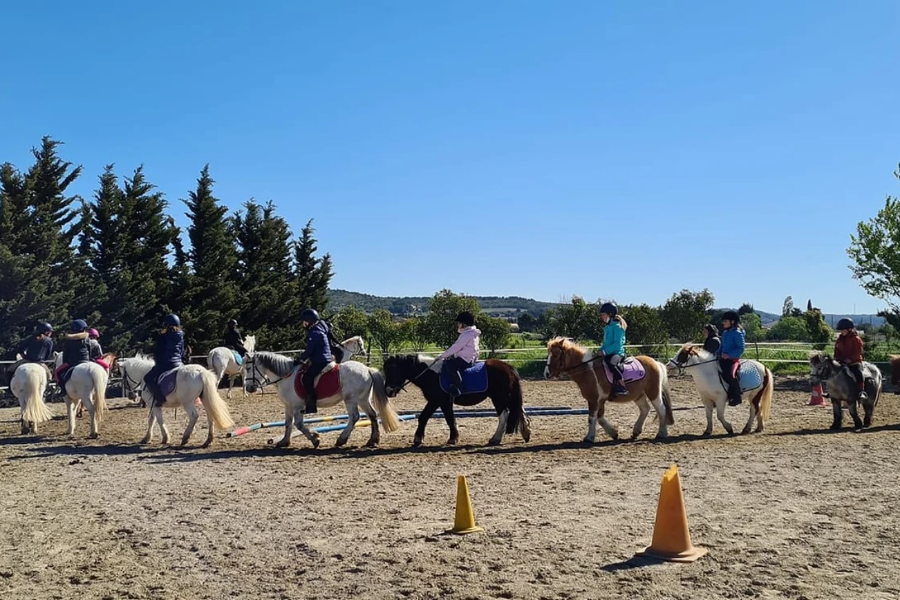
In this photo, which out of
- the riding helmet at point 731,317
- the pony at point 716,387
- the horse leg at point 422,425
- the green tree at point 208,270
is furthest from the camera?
the green tree at point 208,270

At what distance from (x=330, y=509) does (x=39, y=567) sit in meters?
2.73

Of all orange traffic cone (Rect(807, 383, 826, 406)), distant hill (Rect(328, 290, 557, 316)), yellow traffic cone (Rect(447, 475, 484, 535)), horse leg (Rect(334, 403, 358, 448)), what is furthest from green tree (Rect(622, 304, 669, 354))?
distant hill (Rect(328, 290, 557, 316))

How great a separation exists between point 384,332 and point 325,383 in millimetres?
33649

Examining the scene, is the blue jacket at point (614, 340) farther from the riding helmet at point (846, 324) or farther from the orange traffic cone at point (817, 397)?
the orange traffic cone at point (817, 397)

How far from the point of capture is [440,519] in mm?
7395

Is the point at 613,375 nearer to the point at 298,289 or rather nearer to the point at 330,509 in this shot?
the point at 330,509

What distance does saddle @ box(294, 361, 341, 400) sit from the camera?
1209 cm

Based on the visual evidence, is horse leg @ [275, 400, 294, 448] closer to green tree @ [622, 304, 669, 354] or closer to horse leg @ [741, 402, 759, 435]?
horse leg @ [741, 402, 759, 435]

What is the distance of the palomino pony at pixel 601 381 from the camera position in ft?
41.0

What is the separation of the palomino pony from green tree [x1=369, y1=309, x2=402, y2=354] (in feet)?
107

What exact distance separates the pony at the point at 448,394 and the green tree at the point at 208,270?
16.8 meters

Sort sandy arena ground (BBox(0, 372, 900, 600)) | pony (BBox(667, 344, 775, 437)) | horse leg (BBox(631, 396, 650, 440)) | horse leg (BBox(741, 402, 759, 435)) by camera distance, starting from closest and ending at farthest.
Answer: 1. sandy arena ground (BBox(0, 372, 900, 600))
2. horse leg (BBox(631, 396, 650, 440))
3. pony (BBox(667, 344, 775, 437))
4. horse leg (BBox(741, 402, 759, 435))

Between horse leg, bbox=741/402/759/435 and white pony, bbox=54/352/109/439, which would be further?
white pony, bbox=54/352/109/439

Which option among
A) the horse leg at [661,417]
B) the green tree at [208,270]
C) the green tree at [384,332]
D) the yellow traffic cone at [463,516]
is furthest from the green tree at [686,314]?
the yellow traffic cone at [463,516]
